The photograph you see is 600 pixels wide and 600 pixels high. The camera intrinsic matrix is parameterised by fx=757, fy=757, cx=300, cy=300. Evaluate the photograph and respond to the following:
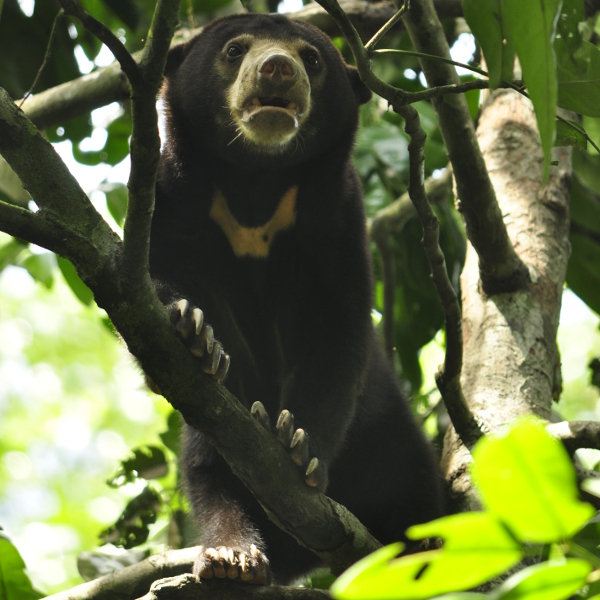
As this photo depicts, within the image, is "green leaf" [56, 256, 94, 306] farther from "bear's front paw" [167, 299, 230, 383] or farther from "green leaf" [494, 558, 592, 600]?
"green leaf" [494, 558, 592, 600]

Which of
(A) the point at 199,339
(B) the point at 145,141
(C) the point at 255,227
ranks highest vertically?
(C) the point at 255,227

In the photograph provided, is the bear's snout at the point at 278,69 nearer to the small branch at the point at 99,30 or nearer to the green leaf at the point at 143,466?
the small branch at the point at 99,30

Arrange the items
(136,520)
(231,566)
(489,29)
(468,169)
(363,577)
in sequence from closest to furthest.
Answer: (363,577) → (489,29) → (231,566) → (468,169) → (136,520)

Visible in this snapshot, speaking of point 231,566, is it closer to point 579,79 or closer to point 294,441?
point 294,441

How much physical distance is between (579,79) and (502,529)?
1.66 metres

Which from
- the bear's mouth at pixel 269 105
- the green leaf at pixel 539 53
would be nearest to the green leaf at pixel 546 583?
the green leaf at pixel 539 53

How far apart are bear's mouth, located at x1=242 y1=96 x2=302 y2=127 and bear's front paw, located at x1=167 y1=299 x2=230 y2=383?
1104mm

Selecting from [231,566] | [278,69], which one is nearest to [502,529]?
[231,566]

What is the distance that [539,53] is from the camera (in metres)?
1.40

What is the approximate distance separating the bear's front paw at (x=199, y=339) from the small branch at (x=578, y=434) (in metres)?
1.20

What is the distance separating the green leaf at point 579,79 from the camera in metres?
2.01

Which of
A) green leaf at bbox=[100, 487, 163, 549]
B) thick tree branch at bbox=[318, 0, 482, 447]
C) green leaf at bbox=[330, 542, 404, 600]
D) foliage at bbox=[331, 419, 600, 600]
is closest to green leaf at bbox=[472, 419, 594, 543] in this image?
foliage at bbox=[331, 419, 600, 600]

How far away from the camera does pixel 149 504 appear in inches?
168

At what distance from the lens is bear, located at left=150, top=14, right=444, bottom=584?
10.5 feet
